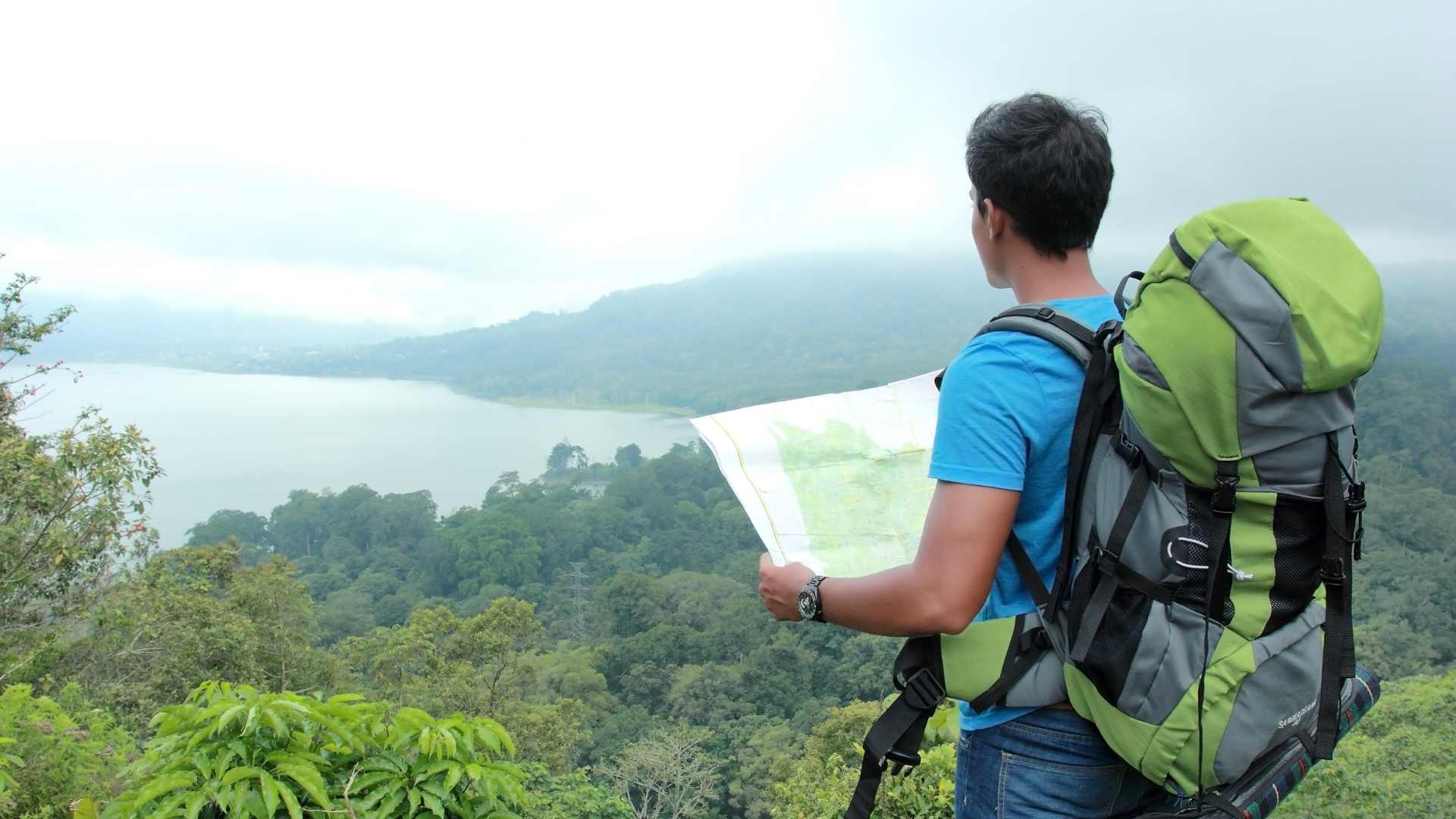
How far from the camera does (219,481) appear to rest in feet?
185

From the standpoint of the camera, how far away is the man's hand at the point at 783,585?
2.97 ft

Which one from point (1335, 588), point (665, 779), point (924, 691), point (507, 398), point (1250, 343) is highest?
point (1250, 343)

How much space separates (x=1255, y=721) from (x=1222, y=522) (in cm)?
18

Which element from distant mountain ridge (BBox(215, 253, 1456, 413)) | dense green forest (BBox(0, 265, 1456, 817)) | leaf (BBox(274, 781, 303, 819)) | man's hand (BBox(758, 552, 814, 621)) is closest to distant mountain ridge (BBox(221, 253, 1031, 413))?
distant mountain ridge (BBox(215, 253, 1456, 413))

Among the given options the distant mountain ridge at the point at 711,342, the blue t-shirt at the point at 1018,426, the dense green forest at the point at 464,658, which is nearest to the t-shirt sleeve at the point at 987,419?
the blue t-shirt at the point at 1018,426

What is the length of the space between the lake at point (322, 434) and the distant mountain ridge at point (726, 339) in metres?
3.51

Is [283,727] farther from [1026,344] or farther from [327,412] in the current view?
[327,412]

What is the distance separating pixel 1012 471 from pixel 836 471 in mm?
321

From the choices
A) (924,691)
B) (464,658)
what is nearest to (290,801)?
(924,691)

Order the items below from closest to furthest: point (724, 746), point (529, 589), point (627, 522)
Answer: point (724, 746) → point (529, 589) → point (627, 522)

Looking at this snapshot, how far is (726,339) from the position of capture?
89.7m

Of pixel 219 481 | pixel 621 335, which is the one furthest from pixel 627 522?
pixel 621 335

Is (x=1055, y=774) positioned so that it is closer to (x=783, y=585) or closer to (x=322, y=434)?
(x=783, y=585)

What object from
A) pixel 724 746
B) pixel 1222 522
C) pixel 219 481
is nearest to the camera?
pixel 1222 522
